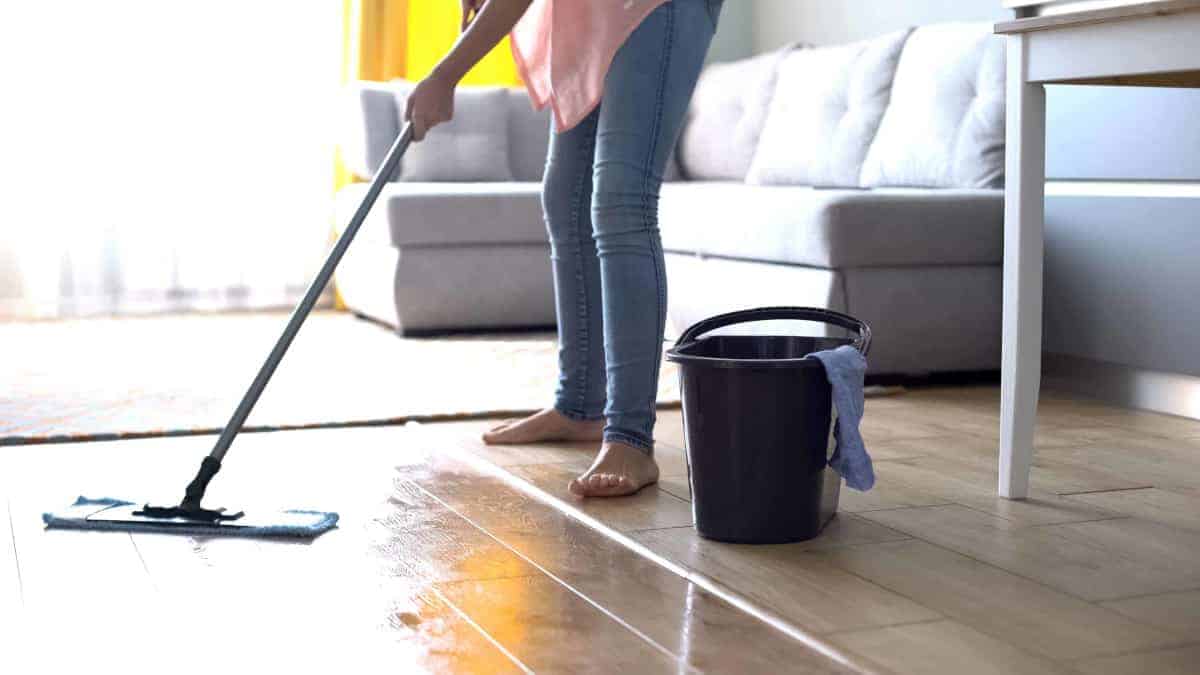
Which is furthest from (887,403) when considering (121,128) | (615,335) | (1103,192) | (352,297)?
(121,128)

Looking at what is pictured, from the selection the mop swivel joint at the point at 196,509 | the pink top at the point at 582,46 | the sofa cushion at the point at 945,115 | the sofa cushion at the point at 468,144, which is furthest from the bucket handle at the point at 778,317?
the sofa cushion at the point at 468,144

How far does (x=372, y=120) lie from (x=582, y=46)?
288cm

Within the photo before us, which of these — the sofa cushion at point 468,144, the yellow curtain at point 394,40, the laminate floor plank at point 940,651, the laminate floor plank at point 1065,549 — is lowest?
the laminate floor plank at point 940,651

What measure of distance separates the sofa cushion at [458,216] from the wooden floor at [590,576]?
1.85 meters

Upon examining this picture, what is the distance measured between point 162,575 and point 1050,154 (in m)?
2.19

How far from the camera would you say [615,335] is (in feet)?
6.81

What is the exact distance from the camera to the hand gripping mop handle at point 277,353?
73.9 inches

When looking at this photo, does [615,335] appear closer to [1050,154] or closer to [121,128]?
[1050,154]

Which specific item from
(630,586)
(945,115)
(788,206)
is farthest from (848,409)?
(945,115)

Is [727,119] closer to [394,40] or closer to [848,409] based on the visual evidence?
[394,40]

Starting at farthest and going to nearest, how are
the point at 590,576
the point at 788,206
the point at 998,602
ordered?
1. the point at 788,206
2. the point at 590,576
3. the point at 998,602

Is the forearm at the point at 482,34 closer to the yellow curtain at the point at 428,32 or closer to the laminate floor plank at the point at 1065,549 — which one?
the laminate floor plank at the point at 1065,549

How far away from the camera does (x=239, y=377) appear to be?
3.38 meters

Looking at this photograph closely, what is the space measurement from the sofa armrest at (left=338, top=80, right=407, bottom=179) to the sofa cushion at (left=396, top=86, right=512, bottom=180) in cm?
3
